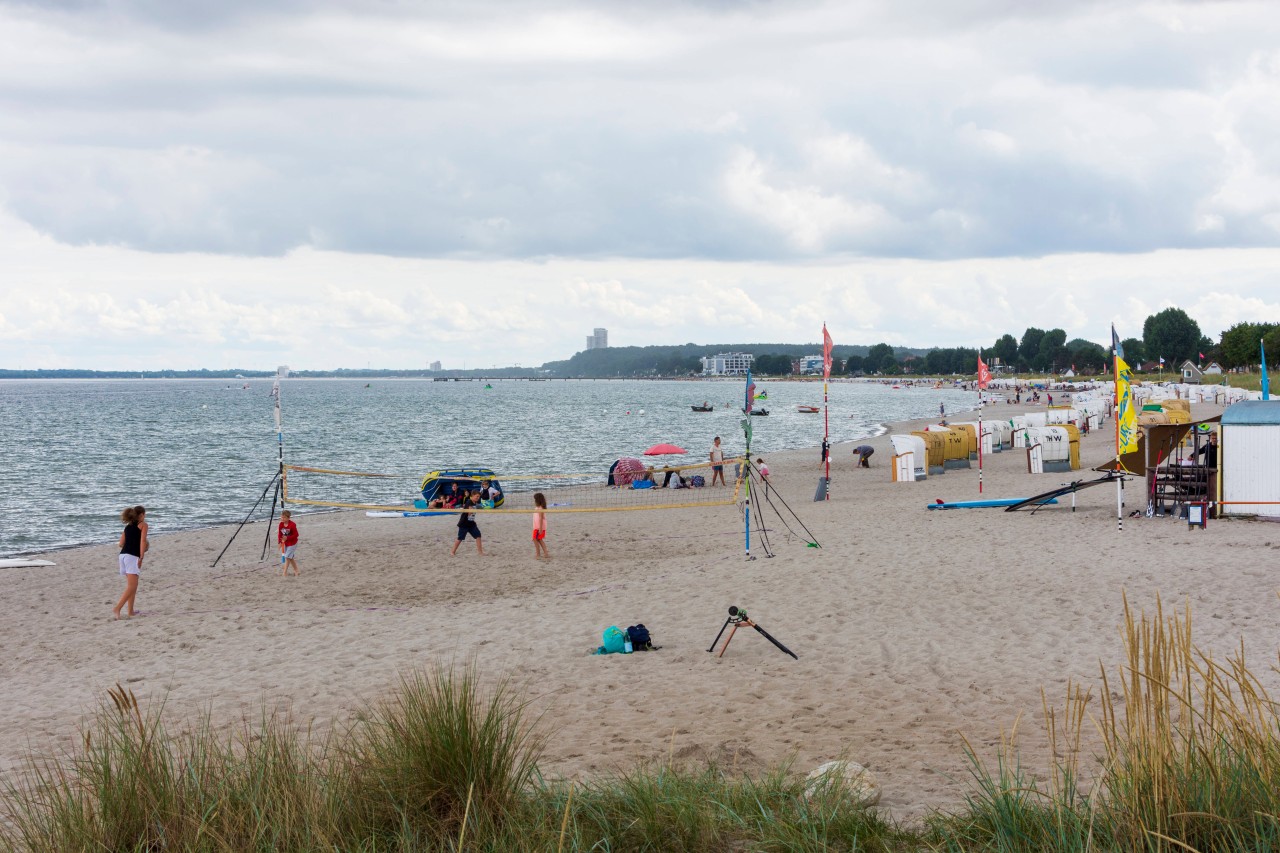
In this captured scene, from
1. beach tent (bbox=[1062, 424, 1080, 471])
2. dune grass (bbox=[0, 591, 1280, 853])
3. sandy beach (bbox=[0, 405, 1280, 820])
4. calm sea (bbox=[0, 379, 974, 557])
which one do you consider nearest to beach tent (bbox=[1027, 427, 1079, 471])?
beach tent (bbox=[1062, 424, 1080, 471])

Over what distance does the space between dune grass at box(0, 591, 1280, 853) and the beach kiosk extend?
12.5 meters

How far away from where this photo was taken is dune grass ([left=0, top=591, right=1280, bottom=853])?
11.4 ft

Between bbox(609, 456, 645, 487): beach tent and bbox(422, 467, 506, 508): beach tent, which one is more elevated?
bbox(422, 467, 506, 508): beach tent

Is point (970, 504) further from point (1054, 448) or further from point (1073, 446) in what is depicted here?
point (1073, 446)

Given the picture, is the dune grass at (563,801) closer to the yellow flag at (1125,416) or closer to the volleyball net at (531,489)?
the yellow flag at (1125,416)

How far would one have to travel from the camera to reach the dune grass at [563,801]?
346 cm

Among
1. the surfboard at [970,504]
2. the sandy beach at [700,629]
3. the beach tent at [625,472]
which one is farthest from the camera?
the beach tent at [625,472]

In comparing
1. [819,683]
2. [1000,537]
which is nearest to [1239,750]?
[819,683]

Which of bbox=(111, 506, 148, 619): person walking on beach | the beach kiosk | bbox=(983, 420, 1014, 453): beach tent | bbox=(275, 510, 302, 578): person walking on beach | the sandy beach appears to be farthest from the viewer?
bbox=(983, 420, 1014, 453): beach tent

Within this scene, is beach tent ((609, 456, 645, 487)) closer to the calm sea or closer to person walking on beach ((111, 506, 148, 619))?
the calm sea

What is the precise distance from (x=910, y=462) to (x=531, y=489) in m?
11.5

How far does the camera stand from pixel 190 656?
9.86 meters

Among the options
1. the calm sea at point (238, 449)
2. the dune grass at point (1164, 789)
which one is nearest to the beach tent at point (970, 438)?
the calm sea at point (238, 449)

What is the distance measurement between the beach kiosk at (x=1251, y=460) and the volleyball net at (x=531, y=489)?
9025 millimetres
